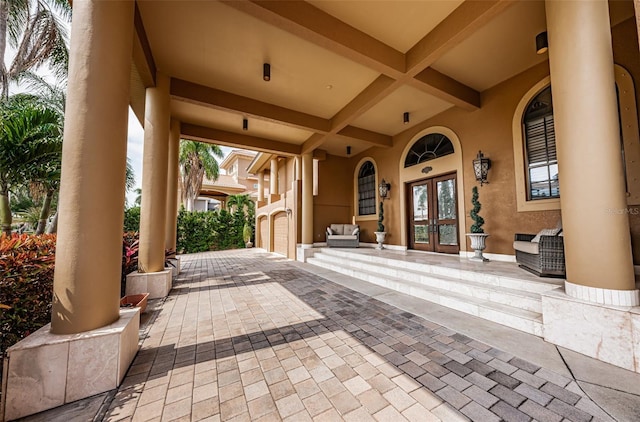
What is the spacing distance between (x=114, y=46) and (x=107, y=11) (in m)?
0.27

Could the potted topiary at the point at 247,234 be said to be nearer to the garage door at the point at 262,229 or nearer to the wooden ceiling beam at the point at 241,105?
the garage door at the point at 262,229

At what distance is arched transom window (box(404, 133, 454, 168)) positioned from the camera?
6.19 m

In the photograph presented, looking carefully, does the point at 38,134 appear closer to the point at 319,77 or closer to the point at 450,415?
the point at 319,77

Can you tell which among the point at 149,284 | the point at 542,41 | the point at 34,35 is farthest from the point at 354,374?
the point at 34,35

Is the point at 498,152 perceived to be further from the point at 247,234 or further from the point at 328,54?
the point at 247,234

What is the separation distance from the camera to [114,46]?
1981 mm

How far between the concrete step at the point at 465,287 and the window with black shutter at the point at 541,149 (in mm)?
2464

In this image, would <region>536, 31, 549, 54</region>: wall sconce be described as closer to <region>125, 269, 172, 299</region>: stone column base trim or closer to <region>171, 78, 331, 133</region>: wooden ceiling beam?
<region>171, 78, 331, 133</region>: wooden ceiling beam

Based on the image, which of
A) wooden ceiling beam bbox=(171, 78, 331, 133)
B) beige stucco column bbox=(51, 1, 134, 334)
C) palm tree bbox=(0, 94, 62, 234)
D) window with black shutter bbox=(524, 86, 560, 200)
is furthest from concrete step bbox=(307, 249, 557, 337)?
palm tree bbox=(0, 94, 62, 234)

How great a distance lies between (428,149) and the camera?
667 cm

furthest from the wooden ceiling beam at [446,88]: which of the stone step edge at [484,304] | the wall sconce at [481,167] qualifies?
the stone step edge at [484,304]

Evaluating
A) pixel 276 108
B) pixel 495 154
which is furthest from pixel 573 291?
pixel 276 108

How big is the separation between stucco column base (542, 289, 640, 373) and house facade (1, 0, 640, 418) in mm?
13

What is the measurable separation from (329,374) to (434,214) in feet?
18.4
